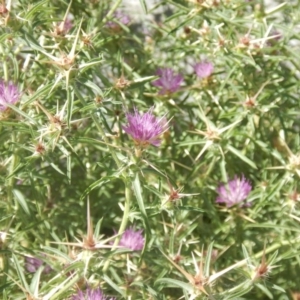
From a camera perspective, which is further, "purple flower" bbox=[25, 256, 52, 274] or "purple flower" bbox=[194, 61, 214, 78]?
"purple flower" bbox=[194, 61, 214, 78]

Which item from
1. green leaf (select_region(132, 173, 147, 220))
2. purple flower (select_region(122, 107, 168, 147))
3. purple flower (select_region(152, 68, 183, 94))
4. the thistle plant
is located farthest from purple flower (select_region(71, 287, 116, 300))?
purple flower (select_region(152, 68, 183, 94))

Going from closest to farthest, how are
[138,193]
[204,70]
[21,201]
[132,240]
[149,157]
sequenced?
[138,193] → [21,201] → [132,240] → [149,157] → [204,70]

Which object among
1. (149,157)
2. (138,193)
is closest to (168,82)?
(149,157)

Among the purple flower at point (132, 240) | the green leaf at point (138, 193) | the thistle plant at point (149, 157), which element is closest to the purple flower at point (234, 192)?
the thistle plant at point (149, 157)

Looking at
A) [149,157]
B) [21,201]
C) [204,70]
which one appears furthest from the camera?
[204,70]

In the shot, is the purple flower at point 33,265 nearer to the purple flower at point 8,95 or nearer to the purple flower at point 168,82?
the purple flower at point 8,95

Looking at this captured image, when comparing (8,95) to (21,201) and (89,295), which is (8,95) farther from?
(89,295)

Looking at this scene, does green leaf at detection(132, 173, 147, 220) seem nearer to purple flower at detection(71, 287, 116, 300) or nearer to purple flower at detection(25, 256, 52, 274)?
purple flower at detection(71, 287, 116, 300)
